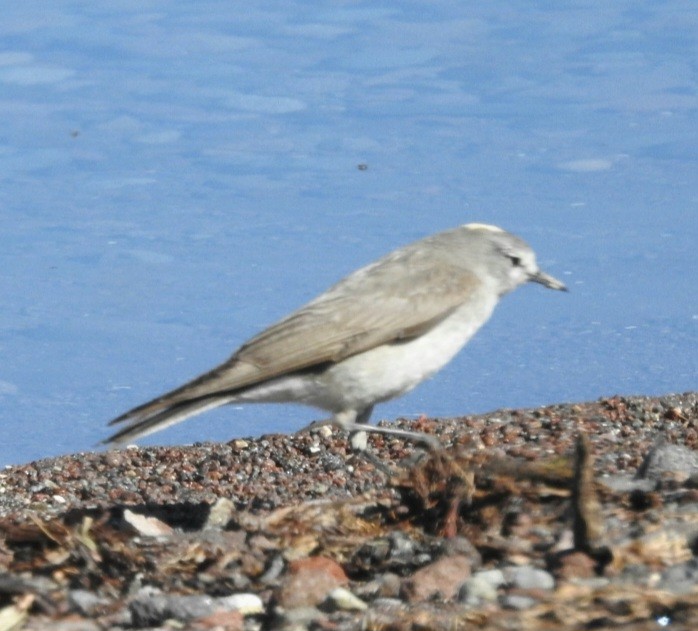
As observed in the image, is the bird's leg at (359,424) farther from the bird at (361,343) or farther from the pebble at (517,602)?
the pebble at (517,602)

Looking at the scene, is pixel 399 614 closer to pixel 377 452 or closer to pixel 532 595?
pixel 532 595

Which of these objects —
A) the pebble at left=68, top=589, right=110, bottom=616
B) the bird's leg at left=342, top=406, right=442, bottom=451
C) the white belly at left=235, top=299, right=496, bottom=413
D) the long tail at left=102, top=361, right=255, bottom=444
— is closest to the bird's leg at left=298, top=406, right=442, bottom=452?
the bird's leg at left=342, top=406, right=442, bottom=451

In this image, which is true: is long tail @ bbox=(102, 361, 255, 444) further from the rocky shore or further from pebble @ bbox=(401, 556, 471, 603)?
pebble @ bbox=(401, 556, 471, 603)

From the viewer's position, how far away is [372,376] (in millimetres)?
5781

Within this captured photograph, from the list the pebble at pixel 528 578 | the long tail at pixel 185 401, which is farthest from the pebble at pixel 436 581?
the long tail at pixel 185 401

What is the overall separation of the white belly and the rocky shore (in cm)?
55

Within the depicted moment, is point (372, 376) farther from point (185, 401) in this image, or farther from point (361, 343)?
point (185, 401)

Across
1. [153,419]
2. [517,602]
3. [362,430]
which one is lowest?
[362,430]

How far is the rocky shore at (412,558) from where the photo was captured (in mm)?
3680

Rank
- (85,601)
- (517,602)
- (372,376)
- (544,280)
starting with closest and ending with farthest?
(517,602) < (85,601) < (372,376) < (544,280)

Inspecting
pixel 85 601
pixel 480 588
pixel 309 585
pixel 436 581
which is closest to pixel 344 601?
pixel 309 585

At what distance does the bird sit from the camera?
5.72 metres

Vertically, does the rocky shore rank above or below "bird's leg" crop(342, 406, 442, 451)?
above

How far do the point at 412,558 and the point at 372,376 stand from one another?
1.67m
